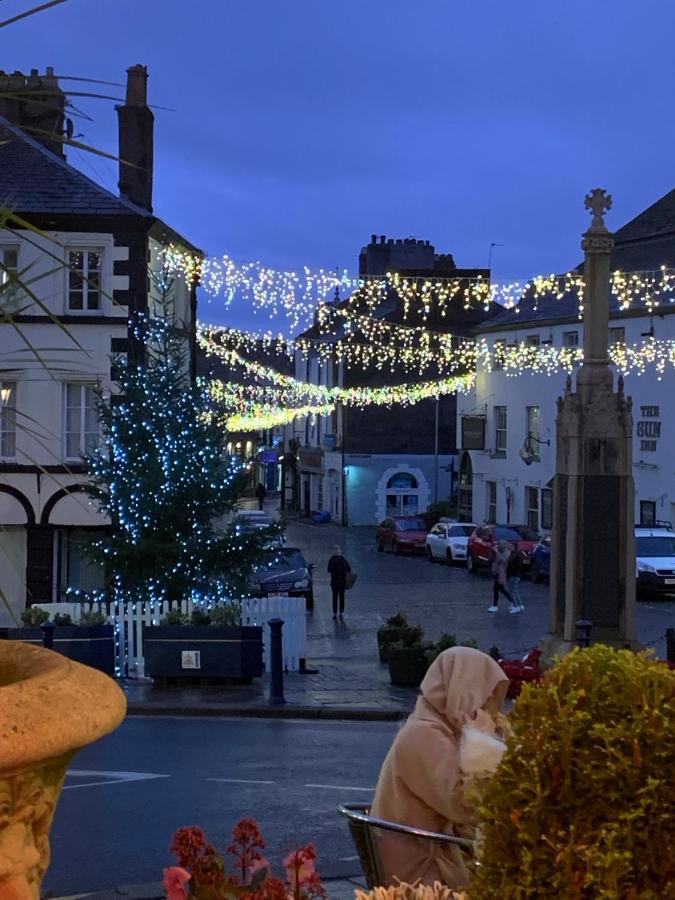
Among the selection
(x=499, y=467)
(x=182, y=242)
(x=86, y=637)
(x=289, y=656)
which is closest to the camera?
(x=86, y=637)

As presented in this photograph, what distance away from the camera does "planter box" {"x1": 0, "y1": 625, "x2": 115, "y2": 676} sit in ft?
62.3

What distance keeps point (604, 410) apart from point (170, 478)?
6.77 m

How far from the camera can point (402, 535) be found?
155 ft

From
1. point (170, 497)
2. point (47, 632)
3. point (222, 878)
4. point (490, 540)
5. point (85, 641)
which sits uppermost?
point (170, 497)

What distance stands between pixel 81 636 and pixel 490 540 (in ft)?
70.6

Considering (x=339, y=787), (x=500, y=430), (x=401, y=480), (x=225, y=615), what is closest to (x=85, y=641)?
(x=225, y=615)

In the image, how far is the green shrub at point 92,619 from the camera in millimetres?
19234

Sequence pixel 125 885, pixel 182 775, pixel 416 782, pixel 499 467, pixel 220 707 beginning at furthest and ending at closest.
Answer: pixel 499 467 < pixel 220 707 < pixel 182 775 < pixel 125 885 < pixel 416 782

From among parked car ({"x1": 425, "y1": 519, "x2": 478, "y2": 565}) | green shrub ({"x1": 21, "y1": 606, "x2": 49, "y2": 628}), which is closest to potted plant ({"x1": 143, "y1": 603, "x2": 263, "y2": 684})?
green shrub ({"x1": 21, "y1": 606, "x2": 49, "y2": 628})

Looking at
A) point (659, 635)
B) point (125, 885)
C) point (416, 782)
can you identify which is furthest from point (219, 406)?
point (416, 782)

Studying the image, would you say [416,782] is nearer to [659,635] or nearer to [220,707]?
[220,707]

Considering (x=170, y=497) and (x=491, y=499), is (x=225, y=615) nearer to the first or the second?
(x=170, y=497)

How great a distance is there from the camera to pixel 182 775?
40.3 ft

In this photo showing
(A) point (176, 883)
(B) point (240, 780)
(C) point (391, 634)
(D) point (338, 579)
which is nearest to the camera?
(A) point (176, 883)
